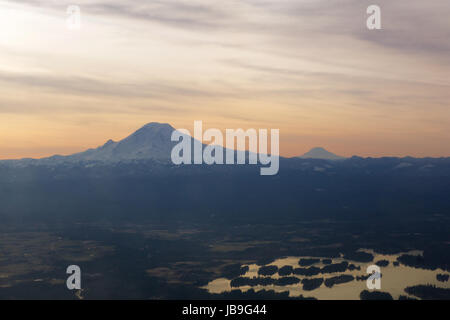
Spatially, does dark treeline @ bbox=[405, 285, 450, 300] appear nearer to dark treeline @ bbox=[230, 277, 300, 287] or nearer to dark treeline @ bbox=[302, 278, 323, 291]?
dark treeline @ bbox=[302, 278, 323, 291]

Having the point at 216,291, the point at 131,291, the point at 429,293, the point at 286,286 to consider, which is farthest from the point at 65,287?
the point at 429,293

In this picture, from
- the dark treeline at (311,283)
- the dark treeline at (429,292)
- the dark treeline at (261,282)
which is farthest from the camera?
the dark treeline at (261,282)

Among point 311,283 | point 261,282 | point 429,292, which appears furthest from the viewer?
point 261,282

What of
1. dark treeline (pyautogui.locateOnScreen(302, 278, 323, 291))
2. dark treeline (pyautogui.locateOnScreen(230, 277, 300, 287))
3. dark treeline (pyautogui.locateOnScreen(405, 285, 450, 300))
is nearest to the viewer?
dark treeline (pyautogui.locateOnScreen(405, 285, 450, 300))

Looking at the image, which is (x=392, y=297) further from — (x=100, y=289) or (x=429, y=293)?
(x=100, y=289)

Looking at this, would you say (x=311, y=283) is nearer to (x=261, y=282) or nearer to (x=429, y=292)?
(x=261, y=282)

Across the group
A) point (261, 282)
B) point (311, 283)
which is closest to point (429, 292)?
point (311, 283)

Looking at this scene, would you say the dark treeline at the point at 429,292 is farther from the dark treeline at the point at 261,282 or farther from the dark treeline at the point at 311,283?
the dark treeline at the point at 261,282

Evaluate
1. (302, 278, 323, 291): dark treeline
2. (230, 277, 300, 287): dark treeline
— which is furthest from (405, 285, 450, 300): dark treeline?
(230, 277, 300, 287): dark treeline

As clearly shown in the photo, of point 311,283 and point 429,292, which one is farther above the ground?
point 311,283

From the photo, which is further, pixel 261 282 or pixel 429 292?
pixel 261 282

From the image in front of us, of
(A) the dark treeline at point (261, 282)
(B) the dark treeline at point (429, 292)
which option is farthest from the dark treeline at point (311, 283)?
(B) the dark treeline at point (429, 292)
